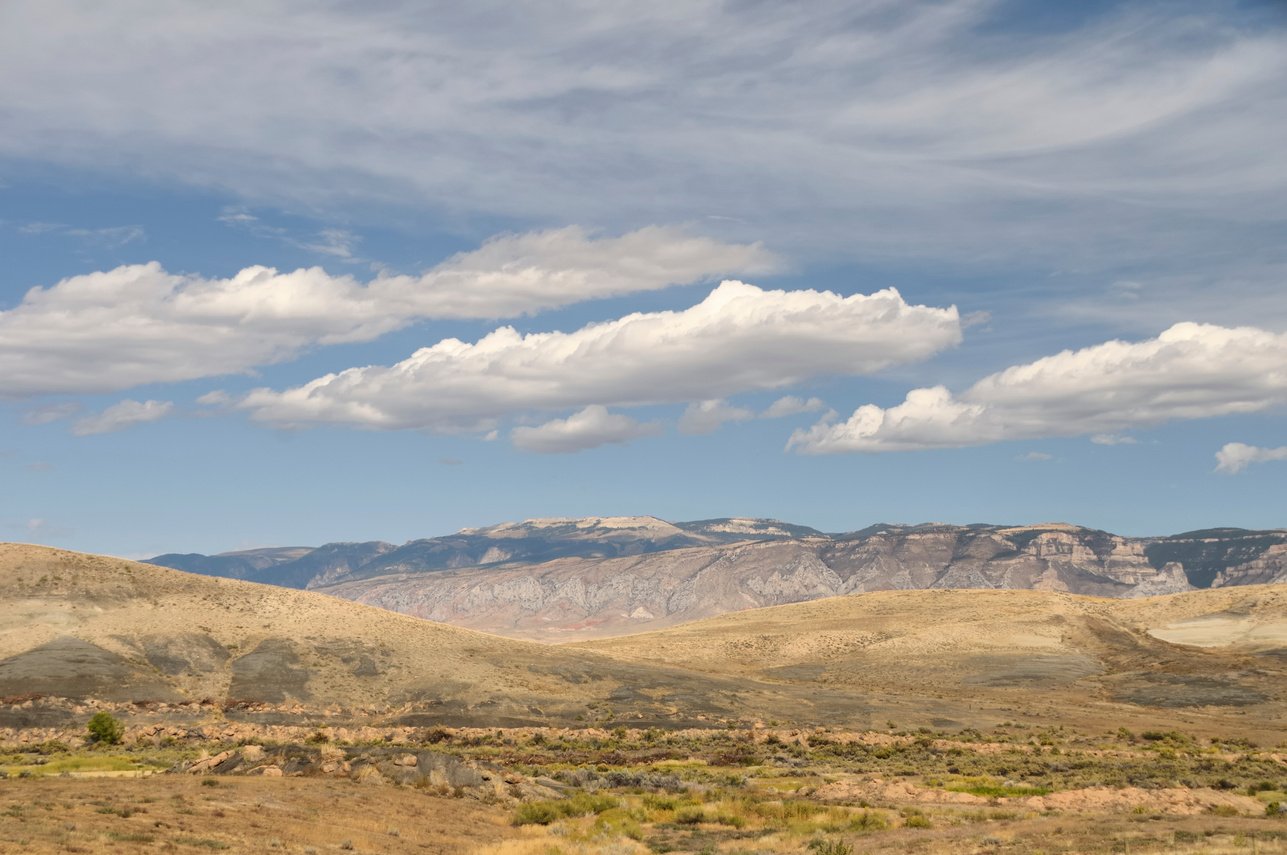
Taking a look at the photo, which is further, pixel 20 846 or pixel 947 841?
pixel 947 841

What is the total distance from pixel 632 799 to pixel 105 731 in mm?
39375

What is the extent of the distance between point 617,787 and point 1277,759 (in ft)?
134

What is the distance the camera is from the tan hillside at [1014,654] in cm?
10006

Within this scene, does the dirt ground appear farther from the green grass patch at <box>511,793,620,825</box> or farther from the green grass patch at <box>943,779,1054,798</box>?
the green grass patch at <box>943,779,1054,798</box>

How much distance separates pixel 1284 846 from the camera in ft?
98.6

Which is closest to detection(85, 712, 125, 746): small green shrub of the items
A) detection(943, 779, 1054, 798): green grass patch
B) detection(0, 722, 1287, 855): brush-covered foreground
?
detection(0, 722, 1287, 855): brush-covered foreground

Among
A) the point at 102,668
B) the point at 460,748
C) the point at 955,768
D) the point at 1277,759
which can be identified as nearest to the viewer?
the point at 955,768

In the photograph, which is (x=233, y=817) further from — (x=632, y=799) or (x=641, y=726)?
(x=641, y=726)

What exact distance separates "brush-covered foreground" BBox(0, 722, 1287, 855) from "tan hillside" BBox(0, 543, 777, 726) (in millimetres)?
20740

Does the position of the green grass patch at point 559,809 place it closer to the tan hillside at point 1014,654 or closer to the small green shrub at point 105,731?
the small green shrub at point 105,731

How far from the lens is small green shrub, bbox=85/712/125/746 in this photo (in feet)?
218

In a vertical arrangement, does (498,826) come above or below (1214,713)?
above

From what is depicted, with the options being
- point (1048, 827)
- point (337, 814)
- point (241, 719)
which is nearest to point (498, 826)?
point (337, 814)

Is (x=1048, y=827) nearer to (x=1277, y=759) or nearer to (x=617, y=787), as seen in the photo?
(x=617, y=787)
